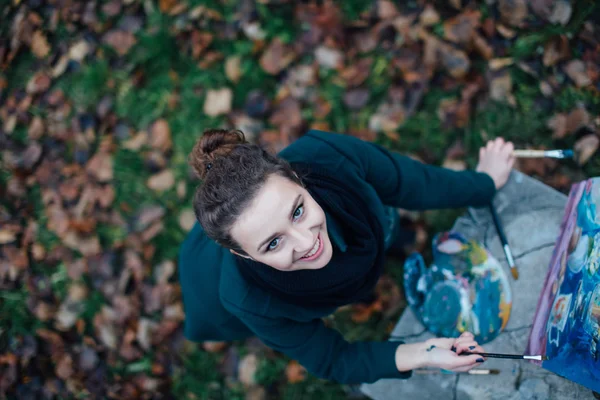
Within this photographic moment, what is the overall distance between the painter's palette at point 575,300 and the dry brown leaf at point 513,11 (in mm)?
965

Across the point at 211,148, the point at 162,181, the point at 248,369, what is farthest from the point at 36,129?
the point at 211,148

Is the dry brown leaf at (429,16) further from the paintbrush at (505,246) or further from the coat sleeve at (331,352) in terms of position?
the coat sleeve at (331,352)

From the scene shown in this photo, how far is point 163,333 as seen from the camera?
2191 mm

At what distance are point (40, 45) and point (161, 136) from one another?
0.95 metres

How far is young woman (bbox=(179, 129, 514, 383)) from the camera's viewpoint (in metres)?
1.12

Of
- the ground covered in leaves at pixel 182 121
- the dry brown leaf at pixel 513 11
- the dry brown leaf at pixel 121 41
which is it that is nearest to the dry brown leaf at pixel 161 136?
the ground covered in leaves at pixel 182 121

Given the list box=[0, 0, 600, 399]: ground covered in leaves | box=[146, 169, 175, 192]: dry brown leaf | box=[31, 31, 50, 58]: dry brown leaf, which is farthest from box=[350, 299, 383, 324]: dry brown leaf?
box=[31, 31, 50, 58]: dry brown leaf

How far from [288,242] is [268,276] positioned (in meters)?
0.15

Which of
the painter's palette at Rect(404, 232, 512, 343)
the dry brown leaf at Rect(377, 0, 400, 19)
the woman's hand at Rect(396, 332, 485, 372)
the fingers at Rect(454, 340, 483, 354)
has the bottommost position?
the painter's palette at Rect(404, 232, 512, 343)

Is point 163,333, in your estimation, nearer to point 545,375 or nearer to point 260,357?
point 260,357

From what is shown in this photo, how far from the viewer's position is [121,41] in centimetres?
258

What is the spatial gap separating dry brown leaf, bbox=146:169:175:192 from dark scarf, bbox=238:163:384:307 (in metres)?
1.17

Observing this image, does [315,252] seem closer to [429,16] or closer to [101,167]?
[429,16]

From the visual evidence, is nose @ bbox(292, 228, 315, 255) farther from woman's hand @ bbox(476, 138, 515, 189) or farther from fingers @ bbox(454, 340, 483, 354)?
woman's hand @ bbox(476, 138, 515, 189)
